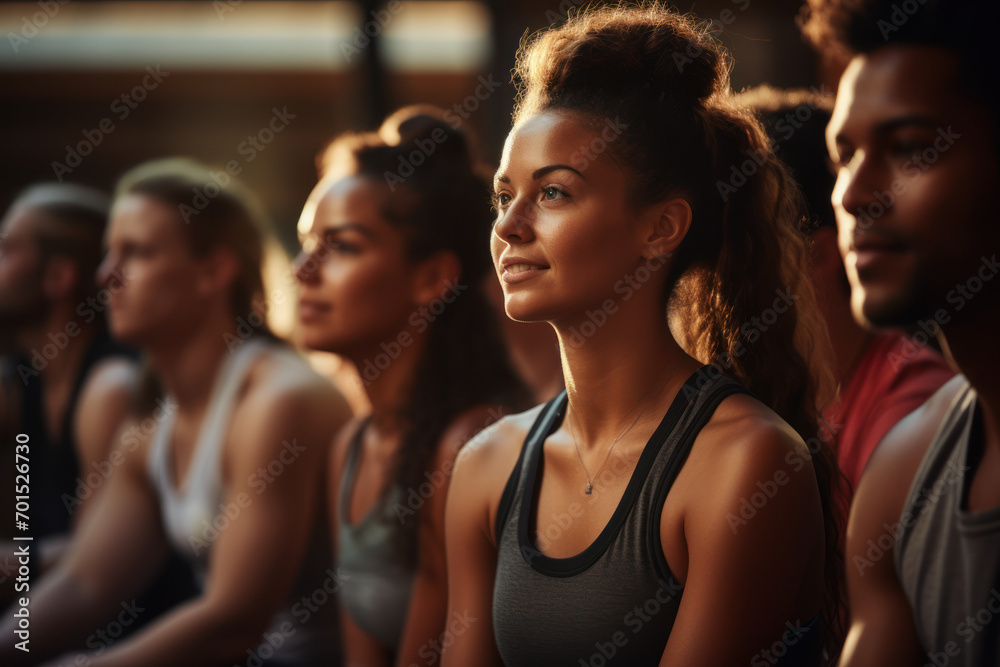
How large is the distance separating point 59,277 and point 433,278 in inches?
65.9

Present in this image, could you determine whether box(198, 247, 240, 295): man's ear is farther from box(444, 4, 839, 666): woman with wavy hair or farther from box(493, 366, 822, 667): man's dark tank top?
box(493, 366, 822, 667): man's dark tank top

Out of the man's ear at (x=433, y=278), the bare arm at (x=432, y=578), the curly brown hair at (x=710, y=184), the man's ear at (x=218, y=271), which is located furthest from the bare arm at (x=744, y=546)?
the man's ear at (x=218, y=271)

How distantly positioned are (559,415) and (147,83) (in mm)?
4648

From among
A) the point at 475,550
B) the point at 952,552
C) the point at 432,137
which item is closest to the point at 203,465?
the point at 432,137

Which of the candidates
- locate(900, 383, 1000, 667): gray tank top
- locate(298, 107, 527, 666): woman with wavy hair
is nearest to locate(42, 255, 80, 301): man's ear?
locate(298, 107, 527, 666): woman with wavy hair

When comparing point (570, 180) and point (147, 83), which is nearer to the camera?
point (570, 180)

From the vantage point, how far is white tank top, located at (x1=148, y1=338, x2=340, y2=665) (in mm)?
2238

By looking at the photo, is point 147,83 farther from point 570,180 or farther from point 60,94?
point 570,180

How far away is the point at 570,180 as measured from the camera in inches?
47.9

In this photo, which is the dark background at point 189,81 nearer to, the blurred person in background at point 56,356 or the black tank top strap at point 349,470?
the blurred person in background at point 56,356

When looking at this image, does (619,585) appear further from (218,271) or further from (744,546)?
(218,271)

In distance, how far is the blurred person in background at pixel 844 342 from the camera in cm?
160

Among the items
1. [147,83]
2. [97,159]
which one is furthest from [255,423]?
[97,159]

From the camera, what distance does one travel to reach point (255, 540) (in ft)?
7.06
